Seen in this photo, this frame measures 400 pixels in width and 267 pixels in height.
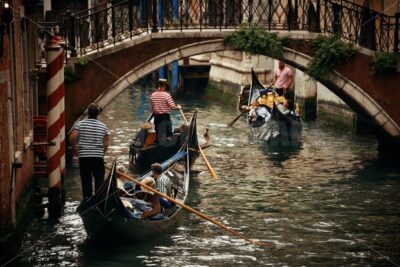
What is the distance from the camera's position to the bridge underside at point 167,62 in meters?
9.12

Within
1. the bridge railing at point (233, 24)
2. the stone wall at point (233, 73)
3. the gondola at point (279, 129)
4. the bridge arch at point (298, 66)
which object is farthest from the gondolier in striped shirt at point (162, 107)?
the stone wall at point (233, 73)

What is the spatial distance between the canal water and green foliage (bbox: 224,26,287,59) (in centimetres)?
102

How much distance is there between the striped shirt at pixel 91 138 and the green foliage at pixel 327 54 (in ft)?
10.9

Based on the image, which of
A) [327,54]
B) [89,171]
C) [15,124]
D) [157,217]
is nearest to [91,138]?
[89,171]

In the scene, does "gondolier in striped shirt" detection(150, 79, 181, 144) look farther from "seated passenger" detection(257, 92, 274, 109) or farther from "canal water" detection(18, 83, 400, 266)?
"seated passenger" detection(257, 92, 274, 109)

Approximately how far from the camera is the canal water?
246 inches

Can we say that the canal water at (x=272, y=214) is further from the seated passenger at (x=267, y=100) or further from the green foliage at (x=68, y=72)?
the green foliage at (x=68, y=72)

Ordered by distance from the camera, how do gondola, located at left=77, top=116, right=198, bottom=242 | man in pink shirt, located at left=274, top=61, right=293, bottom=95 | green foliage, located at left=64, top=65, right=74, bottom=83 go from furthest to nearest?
1. man in pink shirt, located at left=274, top=61, right=293, bottom=95
2. green foliage, located at left=64, top=65, right=74, bottom=83
3. gondola, located at left=77, top=116, right=198, bottom=242

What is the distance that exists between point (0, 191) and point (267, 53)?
435 cm

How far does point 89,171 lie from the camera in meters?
6.55

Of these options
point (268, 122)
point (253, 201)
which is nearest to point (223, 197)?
point (253, 201)

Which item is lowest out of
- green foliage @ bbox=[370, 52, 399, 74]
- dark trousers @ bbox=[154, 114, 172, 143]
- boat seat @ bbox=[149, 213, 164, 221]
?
boat seat @ bbox=[149, 213, 164, 221]

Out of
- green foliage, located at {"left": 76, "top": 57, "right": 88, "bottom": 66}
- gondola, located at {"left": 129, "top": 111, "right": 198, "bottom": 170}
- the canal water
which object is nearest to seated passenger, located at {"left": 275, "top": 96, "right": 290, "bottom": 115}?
the canal water

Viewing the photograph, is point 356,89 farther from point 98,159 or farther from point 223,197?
point 98,159
